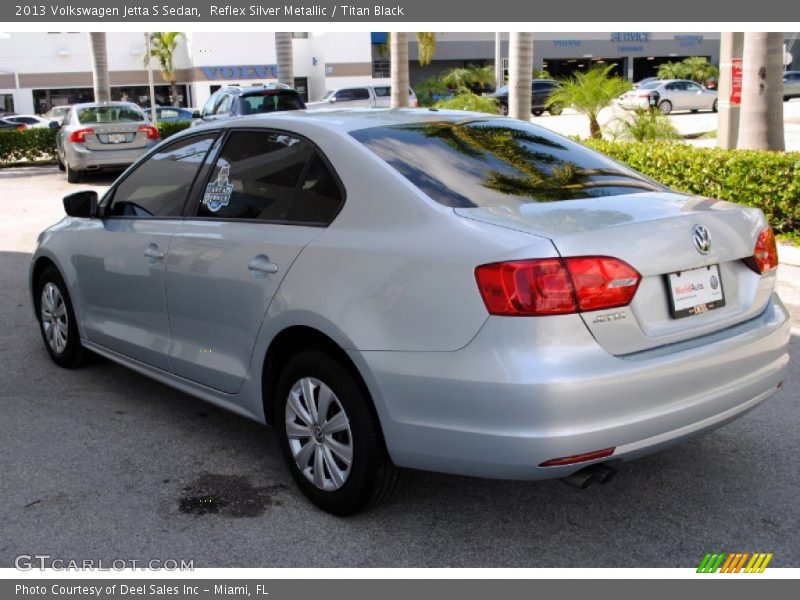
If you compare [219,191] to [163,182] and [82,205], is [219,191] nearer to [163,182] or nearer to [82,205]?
[163,182]

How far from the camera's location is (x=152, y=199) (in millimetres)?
5086

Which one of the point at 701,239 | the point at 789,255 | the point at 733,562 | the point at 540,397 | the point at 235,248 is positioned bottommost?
the point at 733,562

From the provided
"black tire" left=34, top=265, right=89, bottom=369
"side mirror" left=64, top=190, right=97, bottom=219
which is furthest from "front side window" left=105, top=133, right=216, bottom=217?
"black tire" left=34, top=265, right=89, bottom=369

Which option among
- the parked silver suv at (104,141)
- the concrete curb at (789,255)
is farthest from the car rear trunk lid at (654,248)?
the parked silver suv at (104,141)

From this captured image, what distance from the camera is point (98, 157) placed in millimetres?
17625

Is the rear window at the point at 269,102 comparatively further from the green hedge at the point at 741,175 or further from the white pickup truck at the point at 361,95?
the white pickup truck at the point at 361,95

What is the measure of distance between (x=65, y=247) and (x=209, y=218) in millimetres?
1680

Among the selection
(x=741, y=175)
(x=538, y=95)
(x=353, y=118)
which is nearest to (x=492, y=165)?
(x=353, y=118)

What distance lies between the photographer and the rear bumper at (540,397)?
312 centimetres

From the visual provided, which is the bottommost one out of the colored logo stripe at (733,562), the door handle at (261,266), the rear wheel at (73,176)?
the colored logo stripe at (733,562)

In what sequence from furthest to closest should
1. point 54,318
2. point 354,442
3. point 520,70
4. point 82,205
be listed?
point 520,70, point 54,318, point 82,205, point 354,442

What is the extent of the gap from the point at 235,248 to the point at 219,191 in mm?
475

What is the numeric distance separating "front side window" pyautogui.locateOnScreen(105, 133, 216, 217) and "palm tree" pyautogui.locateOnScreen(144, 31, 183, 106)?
5036 cm

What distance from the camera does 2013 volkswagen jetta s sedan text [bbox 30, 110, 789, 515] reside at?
3162mm
